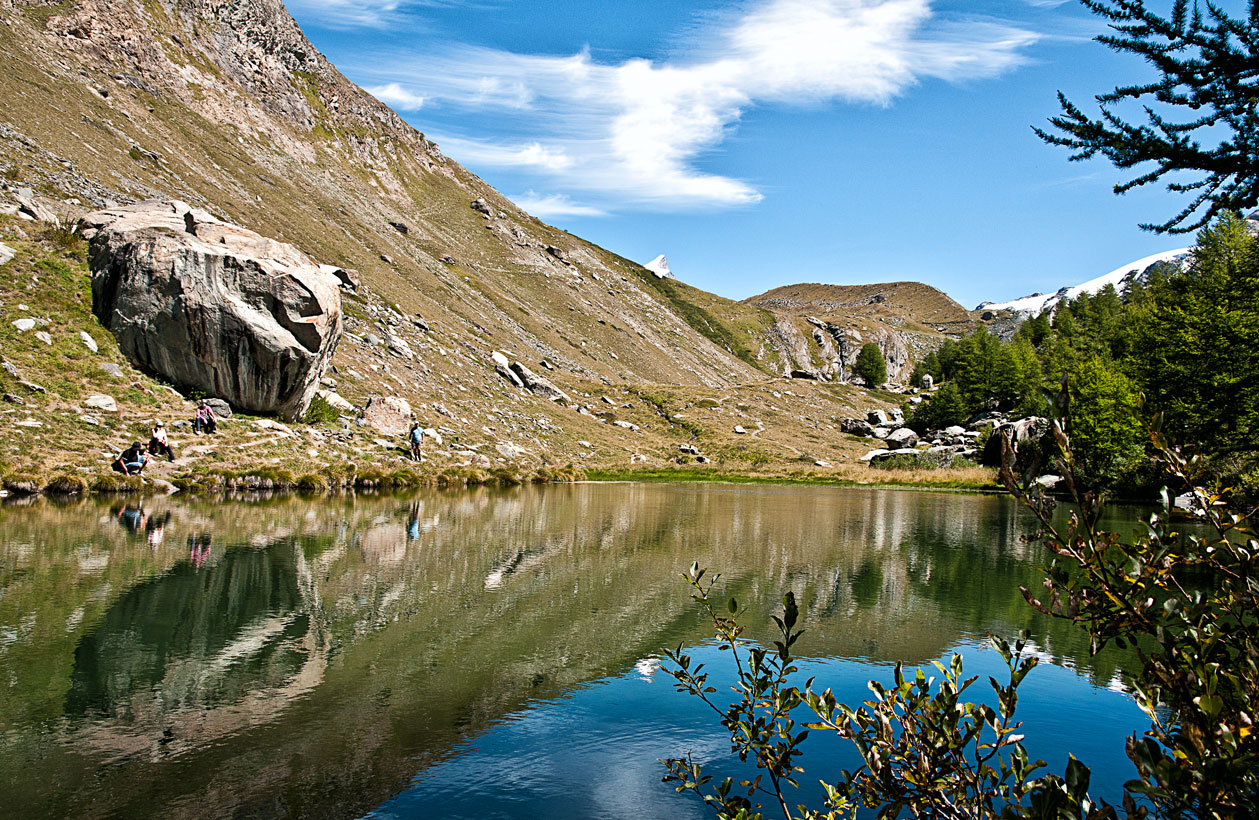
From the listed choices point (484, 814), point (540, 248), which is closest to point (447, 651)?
point (484, 814)

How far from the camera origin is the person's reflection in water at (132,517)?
1820 centimetres

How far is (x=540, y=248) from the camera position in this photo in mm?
127375

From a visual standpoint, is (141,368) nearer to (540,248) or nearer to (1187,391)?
(1187,391)

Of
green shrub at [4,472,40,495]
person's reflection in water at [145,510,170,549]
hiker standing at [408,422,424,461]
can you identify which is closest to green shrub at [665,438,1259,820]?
person's reflection in water at [145,510,170,549]

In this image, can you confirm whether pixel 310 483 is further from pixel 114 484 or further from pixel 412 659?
pixel 412 659

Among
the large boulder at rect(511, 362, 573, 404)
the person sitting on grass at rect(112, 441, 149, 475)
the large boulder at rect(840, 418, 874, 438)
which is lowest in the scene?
the person sitting on grass at rect(112, 441, 149, 475)

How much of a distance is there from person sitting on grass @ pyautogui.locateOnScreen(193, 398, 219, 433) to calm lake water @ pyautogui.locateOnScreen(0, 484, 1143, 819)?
35.0 feet

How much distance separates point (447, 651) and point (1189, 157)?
33.0 feet

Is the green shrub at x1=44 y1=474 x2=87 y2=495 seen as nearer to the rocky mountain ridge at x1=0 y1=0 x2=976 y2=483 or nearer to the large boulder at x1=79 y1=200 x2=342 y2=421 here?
the rocky mountain ridge at x1=0 y1=0 x2=976 y2=483

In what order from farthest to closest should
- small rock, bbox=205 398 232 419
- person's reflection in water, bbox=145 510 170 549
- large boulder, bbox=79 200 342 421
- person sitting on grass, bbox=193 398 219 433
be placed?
1. small rock, bbox=205 398 232 419
2. large boulder, bbox=79 200 342 421
3. person sitting on grass, bbox=193 398 219 433
4. person's reflection in water, bbox=145 510 170 549

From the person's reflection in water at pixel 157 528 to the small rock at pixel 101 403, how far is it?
33.3 feet

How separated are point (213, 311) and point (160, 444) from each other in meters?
7.35

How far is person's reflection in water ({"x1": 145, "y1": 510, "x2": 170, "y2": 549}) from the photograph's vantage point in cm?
1633

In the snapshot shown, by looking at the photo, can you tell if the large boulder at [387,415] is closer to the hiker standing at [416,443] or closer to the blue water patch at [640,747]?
the hiker standing at [416,443]
